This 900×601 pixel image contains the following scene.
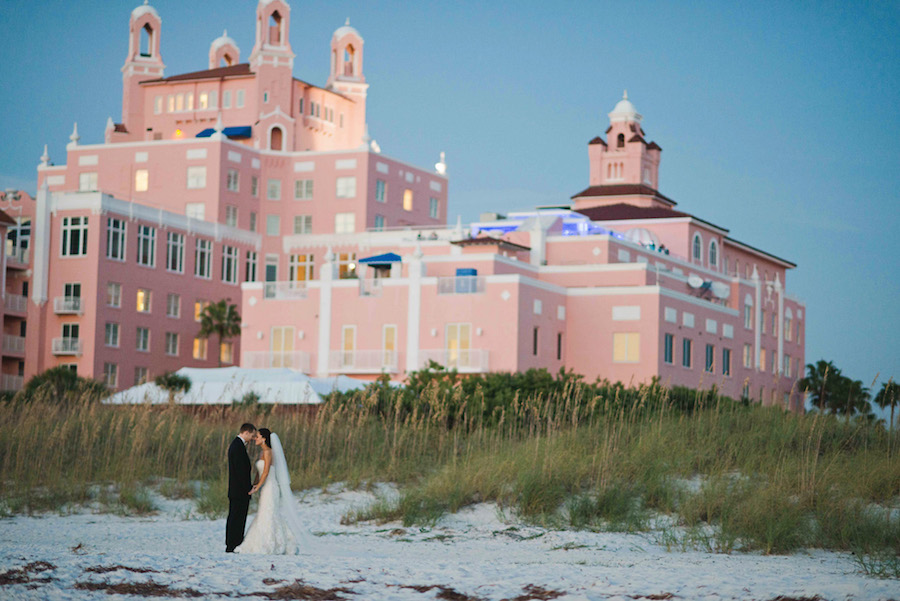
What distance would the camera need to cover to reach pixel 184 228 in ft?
218

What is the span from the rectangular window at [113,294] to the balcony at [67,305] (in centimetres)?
135

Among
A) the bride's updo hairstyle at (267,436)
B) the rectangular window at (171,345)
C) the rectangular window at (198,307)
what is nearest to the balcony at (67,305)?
the rectangular window at (171,345)

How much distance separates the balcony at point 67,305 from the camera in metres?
60.2

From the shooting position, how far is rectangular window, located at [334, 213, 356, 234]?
7406 cm

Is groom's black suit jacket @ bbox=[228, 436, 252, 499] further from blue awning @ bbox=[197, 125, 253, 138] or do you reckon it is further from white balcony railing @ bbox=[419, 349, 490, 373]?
blue awning @ bbox=[197, 125, 253, 138]

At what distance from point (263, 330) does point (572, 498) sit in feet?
129

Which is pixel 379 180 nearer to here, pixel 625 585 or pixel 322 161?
pixel 322 161

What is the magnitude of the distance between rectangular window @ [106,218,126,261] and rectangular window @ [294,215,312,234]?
15.0 metres

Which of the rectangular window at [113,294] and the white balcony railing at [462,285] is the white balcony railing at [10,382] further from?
the white balcony railing at [462,285]

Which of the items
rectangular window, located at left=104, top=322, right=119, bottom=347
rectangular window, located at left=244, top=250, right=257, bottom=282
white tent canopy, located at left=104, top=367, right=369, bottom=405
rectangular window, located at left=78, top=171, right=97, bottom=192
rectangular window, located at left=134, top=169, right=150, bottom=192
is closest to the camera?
white tent canopy, located at left=104, top=367, right=369, bottom=405

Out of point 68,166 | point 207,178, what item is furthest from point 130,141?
point 207,178

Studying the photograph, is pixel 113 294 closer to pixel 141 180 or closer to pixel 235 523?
pixel 141 180

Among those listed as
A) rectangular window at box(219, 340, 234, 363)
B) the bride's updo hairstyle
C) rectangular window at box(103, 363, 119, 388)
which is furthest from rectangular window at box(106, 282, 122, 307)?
the bride's updo hairstyle

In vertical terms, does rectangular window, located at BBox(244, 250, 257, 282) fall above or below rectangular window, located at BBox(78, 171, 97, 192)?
below
